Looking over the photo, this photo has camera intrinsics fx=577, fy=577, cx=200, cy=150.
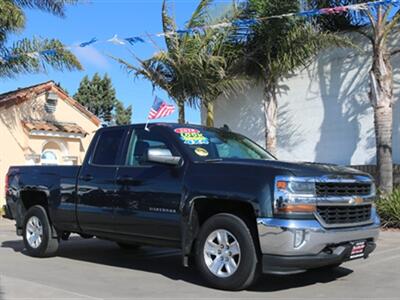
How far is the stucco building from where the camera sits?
2092cm

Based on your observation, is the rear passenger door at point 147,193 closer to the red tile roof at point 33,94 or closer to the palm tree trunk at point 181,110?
the palm tree trunk at point 181,110

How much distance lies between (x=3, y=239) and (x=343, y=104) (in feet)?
31.9

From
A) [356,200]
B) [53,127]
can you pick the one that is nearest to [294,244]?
[356,200]

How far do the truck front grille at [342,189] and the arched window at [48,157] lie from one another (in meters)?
16.9

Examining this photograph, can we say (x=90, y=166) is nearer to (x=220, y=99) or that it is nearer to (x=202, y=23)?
(x=202, y=23)

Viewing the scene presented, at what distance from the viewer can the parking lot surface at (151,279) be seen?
648 centimetres

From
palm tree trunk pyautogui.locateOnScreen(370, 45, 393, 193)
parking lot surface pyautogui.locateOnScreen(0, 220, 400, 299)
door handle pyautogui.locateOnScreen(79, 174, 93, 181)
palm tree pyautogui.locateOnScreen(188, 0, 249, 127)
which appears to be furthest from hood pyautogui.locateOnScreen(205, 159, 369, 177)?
palm tree pyautogui.locateOnScreen(188, 0, 249, 127)

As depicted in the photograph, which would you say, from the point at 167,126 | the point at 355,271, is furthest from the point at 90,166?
the point at 355,271

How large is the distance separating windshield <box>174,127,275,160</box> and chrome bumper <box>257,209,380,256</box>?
56.3 inches

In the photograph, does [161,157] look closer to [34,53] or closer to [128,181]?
[128,181]

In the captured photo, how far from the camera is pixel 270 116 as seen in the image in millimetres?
16594

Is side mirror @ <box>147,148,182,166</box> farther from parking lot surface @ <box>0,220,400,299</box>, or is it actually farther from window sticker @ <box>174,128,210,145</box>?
parking lot surface @ <box>0,220,400,299</box>

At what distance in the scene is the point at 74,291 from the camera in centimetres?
668

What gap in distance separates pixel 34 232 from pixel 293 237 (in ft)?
16.3
